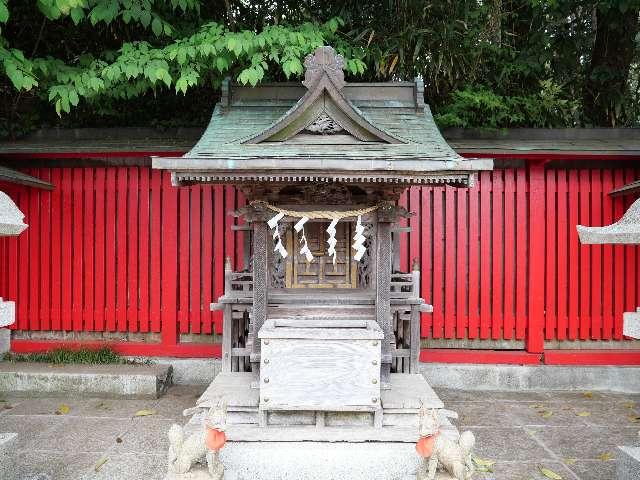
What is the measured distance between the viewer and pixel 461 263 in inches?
287

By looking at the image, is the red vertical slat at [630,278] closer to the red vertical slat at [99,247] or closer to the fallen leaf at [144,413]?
the fallen leaf at [144,413]

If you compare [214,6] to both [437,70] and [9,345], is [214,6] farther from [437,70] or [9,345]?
[9,345]

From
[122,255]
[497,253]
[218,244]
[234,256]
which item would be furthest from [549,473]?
[122,255]

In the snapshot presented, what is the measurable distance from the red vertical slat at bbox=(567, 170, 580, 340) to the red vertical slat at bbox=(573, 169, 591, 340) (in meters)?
0.07

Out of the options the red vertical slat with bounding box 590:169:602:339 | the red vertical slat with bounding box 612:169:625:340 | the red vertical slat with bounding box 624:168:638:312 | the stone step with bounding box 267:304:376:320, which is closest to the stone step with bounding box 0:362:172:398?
the stone step with bounding box 267:304:376:320

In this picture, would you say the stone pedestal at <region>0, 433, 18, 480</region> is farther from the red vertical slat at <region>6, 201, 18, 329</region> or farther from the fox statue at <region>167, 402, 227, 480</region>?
the red vertical slat at <region>6, 201, 18, 329</region>

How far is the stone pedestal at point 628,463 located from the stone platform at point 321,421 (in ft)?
4.83

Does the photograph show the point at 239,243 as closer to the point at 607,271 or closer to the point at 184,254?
the point at 184,254

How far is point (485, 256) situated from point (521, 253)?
21.9 inches

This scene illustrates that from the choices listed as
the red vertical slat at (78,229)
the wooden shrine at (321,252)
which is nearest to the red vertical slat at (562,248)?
the wooden shrine at (321,252)

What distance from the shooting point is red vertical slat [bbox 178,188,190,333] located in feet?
24.2

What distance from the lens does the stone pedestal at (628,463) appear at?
4.05 metres

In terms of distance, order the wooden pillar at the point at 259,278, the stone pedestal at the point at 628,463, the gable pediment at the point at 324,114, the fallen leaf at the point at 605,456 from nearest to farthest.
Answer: the stone pedestal at the point at 628,463 → the fallen leaf at the point at 605,456 → the gable pediment at the point at 324,114 → the wooden pillar at the point at 259,278

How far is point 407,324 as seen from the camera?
599 centimetres
